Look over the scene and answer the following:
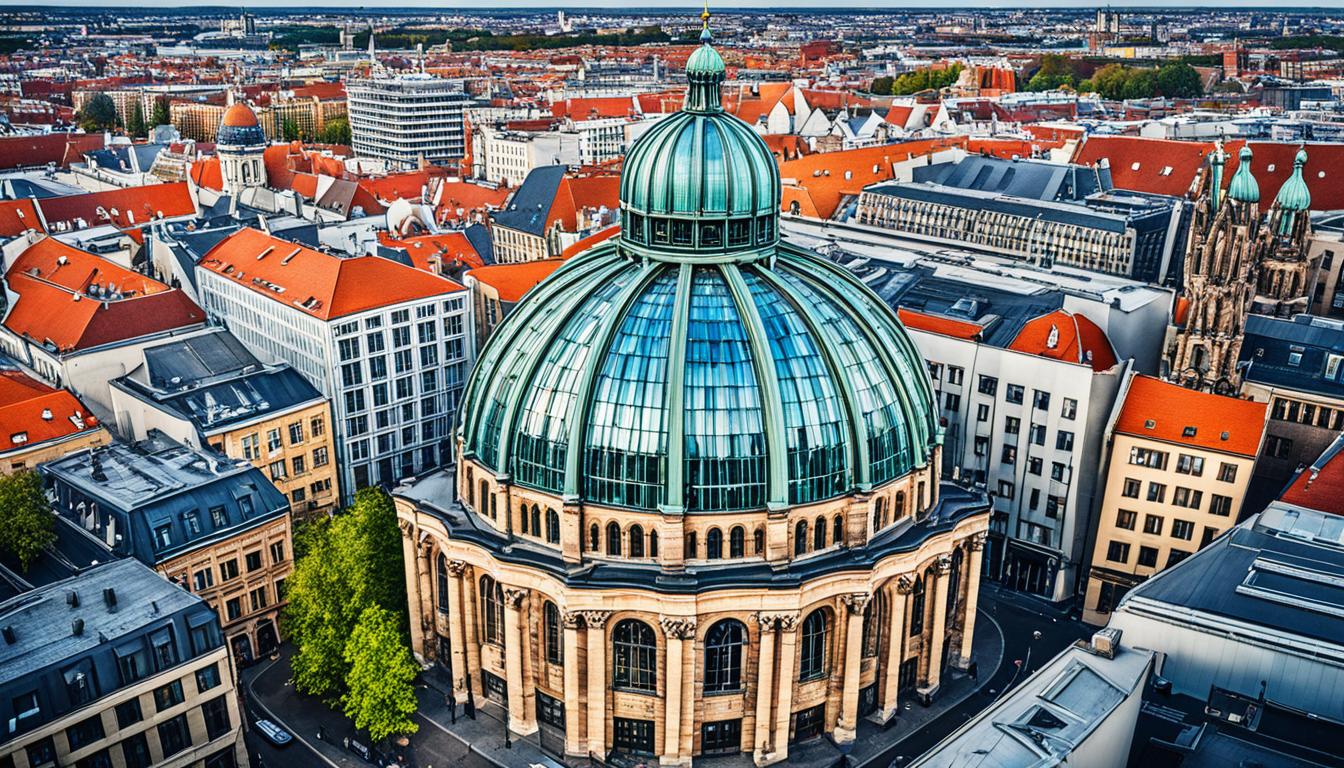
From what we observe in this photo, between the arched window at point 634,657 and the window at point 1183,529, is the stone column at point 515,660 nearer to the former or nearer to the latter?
the arched window at point 634,657

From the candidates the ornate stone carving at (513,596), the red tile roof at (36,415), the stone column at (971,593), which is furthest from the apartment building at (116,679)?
the stone column at (971,593)

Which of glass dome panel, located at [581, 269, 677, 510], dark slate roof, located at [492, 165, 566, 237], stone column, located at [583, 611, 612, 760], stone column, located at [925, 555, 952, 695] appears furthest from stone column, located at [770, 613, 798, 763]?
dark slate roof, located at [492, 165, 566, 237]

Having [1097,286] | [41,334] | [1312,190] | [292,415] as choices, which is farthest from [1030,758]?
[1312,190]

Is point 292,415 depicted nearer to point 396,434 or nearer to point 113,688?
point 396,434

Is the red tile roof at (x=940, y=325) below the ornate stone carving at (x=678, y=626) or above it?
above

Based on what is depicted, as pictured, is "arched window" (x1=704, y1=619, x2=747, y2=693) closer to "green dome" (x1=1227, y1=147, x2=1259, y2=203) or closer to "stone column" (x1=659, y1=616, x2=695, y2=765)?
"stone column" (x1=659, y1=616, x2=695, y2=765)

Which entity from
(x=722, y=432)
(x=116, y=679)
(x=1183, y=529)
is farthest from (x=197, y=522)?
(x=1183, y=529)

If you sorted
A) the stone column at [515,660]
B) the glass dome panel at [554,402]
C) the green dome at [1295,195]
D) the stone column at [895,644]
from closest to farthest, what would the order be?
the glass dome panel at [554,402]
the stone column at [515,660]
the stone column at [895,644]
the green dome at [1295,195]
